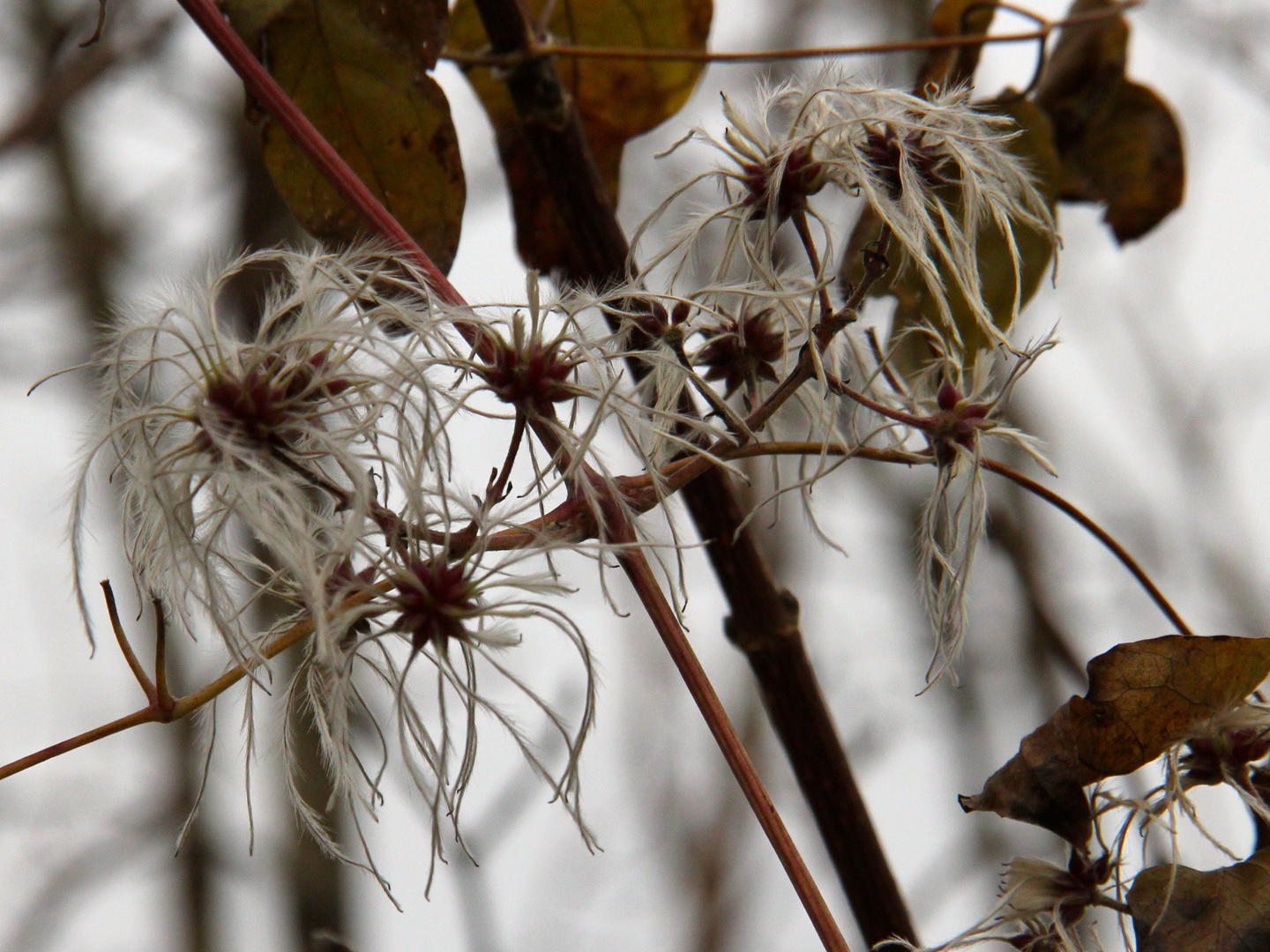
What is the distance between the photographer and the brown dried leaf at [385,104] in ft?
2.55

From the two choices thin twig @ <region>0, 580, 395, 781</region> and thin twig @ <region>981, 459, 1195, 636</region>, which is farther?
thin twig @ <region>981, 459, 1195, 636</region>

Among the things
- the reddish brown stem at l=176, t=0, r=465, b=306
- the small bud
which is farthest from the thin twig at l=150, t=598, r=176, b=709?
the small bud

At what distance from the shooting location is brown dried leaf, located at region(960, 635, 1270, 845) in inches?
22.7

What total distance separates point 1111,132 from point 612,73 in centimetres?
48

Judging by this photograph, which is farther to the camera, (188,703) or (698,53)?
(698,53)

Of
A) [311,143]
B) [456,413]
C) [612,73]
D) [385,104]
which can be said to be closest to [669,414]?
[456,413]

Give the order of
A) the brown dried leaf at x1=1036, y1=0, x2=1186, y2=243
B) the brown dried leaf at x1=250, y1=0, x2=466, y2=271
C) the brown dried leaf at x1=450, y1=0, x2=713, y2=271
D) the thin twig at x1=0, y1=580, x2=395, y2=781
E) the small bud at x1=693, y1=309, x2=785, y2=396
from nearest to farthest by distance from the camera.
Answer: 1. the thin twig at x1=0, y1=580, x2=395, y2=781
2. the small bud at x1=693, y1=309, x2=785, y2=396
3. the brown dried leaf at x1=250, y1=0, x2=466, y2=271
4. the brown dried leaf at x1=450, y1=0, x2=713, y2=271
5. the brown dried leaf at x1=1036, y1=0, x2=1186, y2=243

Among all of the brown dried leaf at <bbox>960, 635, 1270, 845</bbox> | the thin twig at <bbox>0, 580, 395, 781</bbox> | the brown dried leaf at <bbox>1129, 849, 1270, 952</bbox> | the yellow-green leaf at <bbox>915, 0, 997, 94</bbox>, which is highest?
the yellow-green leaf at <bbox>915, 0, 997, 94</bbox>

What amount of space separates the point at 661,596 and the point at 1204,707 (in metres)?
0.29

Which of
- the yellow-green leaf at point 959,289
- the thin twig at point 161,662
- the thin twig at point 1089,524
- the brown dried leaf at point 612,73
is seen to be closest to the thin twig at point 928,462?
the thin twig at point 1089,524

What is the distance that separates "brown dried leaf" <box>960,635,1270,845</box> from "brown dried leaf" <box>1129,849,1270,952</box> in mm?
48

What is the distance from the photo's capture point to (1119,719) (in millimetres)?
578

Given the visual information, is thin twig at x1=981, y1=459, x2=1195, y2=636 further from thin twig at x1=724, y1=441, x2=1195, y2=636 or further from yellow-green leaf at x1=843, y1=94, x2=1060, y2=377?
yellow-green leaf at x1=843, y1=94, x2=1060, y2=377

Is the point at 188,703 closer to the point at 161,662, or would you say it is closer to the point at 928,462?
the point at 161,662
